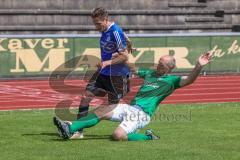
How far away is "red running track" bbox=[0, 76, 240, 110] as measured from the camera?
16.8 m

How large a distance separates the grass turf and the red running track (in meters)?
2.60

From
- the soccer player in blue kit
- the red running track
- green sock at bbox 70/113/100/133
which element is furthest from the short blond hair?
the red running track

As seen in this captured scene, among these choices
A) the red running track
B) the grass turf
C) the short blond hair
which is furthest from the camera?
the red running track

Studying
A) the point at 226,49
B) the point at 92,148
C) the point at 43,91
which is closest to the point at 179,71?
the point at 226,49

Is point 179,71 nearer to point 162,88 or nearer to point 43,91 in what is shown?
point 43,91

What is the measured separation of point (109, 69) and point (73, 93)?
330 inches

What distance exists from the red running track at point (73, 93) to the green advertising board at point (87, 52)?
28.2 inches

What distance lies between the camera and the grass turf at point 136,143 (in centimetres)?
889

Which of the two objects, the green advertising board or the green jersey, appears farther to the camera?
the green advertising board

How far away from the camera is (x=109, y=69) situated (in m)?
11.1

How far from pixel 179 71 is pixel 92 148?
15335 millimetres

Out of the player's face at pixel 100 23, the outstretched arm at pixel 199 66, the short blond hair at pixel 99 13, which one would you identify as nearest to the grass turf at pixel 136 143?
the outstretched arm at pixel 199 66

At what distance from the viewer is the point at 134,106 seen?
34.5ft

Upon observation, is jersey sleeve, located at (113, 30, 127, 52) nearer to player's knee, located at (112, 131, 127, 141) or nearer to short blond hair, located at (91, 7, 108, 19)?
short blond hair, located at (91, 7, 108, 19)
